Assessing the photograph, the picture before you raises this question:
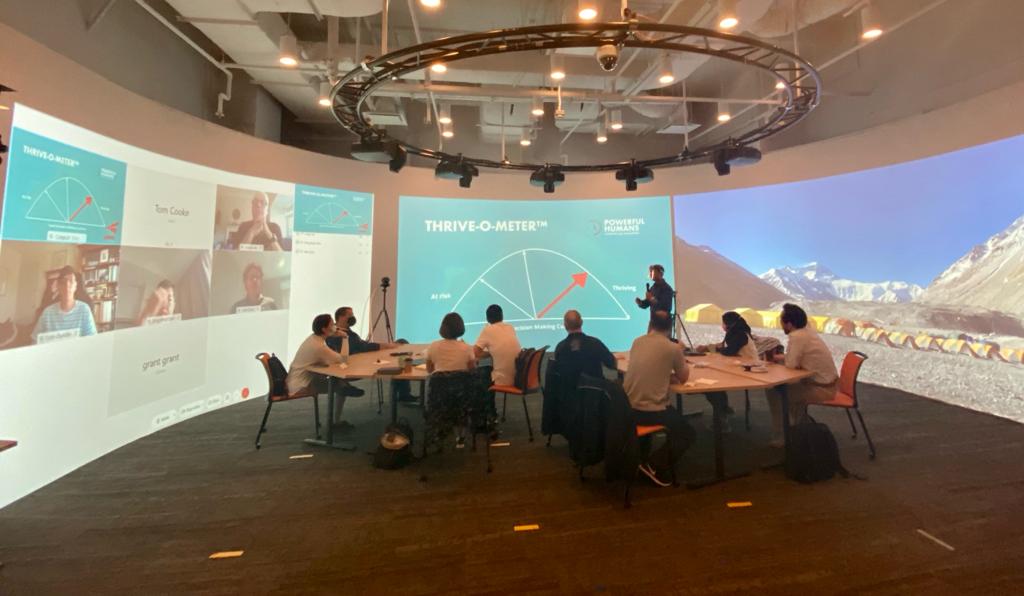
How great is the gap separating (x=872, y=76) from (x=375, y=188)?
8012 millimetres

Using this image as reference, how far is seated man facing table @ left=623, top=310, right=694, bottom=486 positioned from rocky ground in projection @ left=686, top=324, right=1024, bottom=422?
444 centimetres

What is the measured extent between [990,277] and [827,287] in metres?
1.77

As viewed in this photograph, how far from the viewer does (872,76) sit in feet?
19.9

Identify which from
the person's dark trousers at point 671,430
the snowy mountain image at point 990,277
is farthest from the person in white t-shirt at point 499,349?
the snowy mountain image at point 990,277

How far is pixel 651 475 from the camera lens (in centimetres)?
321

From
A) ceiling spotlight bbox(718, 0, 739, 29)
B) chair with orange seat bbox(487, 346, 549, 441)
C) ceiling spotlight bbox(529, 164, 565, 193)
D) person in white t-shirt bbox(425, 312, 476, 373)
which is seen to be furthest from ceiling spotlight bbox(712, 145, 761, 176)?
person in white t-shirt bbox(425, 312, 476, 373)

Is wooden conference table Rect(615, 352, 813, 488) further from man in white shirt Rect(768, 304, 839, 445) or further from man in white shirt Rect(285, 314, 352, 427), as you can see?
man in white shirt Rect(285, 314, 352, 427)

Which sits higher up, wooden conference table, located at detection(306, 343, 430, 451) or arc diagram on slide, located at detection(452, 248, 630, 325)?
arc diagram on slide, located at detection(452, 248, 630, 325)

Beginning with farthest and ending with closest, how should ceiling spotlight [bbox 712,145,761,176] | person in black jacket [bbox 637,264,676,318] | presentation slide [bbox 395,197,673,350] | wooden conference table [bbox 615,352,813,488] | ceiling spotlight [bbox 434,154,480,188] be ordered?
1. presentation slide [bbox 395,197,673,350]
2. ceiling spotlight [bbox 434,154,480,188]
3. person in black jacket [bbox 637,264,676,318]
4. ceiling spotlight [bbox 712,145,761,176]
5. wooden conference table [bbox 615,352,813,488]

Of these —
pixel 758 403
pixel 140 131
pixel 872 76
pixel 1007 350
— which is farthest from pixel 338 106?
pixel 1007 350

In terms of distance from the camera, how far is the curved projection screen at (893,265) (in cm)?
470

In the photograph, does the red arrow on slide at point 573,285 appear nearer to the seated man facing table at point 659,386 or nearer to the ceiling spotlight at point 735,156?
the ceiling spotlight at point 735,156

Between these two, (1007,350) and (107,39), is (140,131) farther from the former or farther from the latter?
(1007,350)

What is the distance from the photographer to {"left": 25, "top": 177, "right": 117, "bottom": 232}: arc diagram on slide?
3.19m
